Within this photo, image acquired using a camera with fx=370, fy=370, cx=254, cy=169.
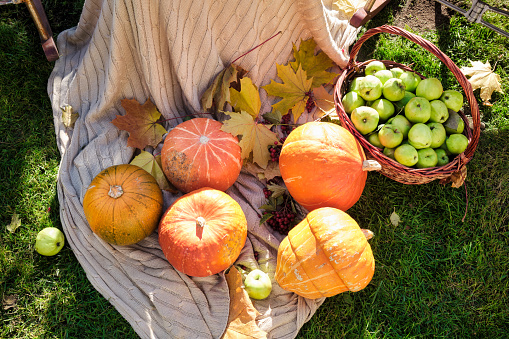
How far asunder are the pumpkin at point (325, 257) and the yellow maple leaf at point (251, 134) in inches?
22.8

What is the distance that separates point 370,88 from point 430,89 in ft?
1.30

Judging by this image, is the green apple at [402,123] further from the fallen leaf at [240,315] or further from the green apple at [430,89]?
the fallen leaf at [240,315]

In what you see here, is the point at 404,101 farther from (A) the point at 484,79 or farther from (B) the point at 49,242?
(B) the point at 49,242

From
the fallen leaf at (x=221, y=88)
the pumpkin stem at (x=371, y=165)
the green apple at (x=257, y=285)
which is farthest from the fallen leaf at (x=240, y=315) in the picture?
the fallen leaf at (x=221, y=88)

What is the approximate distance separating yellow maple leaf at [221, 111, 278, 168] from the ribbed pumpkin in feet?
0.57

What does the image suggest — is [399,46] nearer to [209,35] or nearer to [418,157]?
[418,157]

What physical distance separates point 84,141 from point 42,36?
0.98 meters

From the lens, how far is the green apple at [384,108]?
99.0 inches

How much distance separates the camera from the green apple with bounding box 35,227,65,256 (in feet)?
8.16

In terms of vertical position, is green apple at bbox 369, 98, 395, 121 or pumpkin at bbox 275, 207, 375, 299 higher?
green apple at bbox 369, 98, 395, 121

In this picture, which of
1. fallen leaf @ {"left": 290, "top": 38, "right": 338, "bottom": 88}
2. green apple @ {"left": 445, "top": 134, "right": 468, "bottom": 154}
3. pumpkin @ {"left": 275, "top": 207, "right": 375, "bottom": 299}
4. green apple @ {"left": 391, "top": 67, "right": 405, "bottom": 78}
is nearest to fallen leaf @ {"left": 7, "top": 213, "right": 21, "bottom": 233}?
pumpkin @ {"left": 275, "top": 207, "right": 375, "bottom": 299}

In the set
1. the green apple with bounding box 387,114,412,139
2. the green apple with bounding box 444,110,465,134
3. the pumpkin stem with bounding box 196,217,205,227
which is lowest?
the pumpkin stem with bounding box 196,217,205,227

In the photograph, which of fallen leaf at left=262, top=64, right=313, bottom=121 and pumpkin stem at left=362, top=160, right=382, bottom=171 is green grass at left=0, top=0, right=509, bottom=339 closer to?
pumpkin stem at left=362, top=160, right=382, bottom=171

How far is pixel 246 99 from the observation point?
2.51 metres
